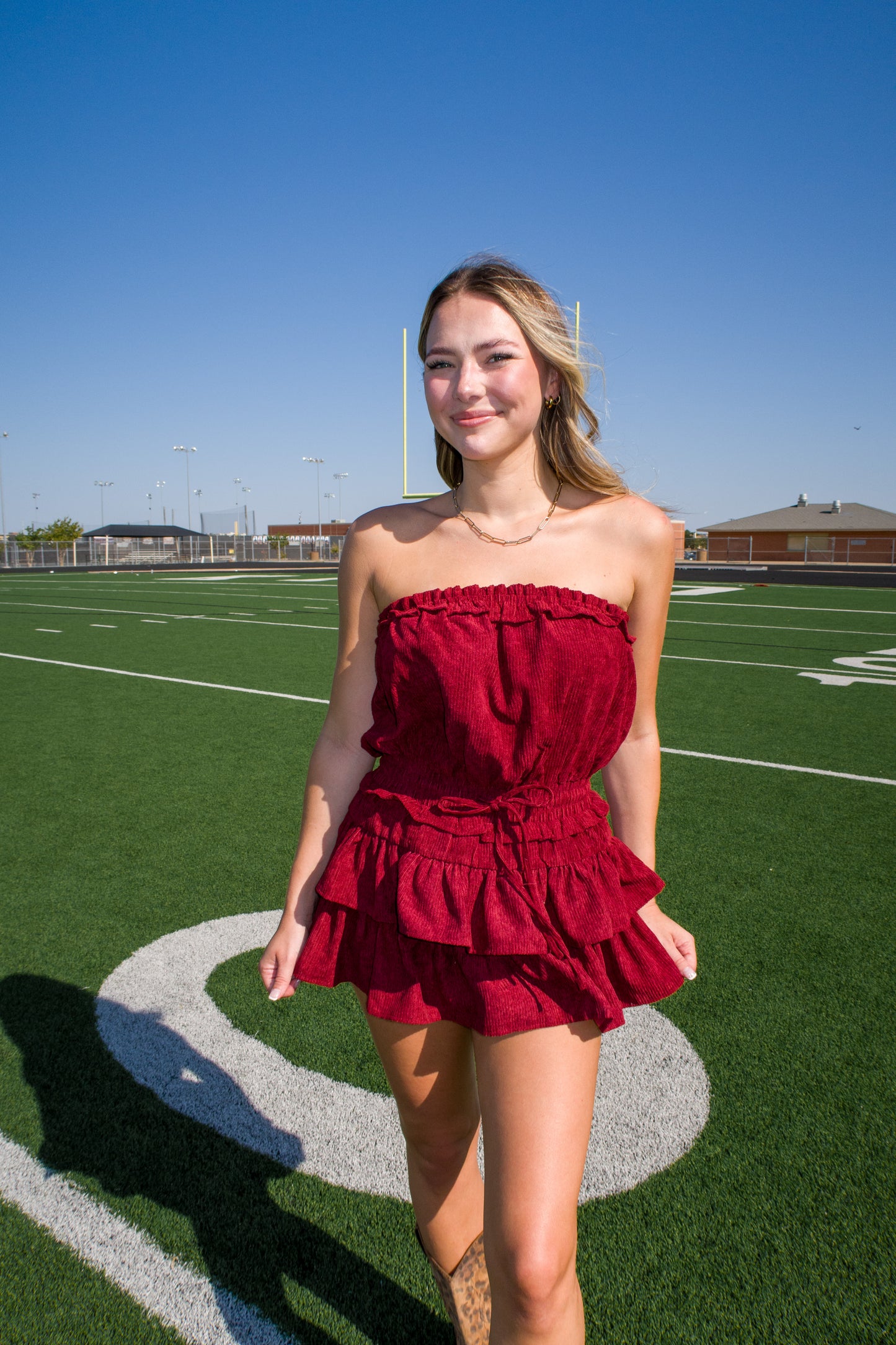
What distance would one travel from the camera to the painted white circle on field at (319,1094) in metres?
2.32

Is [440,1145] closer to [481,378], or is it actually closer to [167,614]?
[481,378]

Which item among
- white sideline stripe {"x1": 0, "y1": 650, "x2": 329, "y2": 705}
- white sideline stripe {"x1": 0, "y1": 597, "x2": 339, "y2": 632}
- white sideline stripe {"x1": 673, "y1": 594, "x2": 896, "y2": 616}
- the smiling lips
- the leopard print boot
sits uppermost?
the smiling lips

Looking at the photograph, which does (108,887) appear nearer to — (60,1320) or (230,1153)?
(230,1153)

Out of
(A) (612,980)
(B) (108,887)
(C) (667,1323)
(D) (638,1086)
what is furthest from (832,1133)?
(B) (108,887)

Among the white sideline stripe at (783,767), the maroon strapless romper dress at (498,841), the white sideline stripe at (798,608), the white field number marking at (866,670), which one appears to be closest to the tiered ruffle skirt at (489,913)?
the maroon strapless romper dress at (498,841)

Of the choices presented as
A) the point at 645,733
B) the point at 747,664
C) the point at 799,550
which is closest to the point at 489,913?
the point at 645,733

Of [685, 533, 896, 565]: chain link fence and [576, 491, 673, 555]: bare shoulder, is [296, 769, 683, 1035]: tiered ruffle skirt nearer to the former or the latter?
[576, 491, 673, 555]: bare shoulder

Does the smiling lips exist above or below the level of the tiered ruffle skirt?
above

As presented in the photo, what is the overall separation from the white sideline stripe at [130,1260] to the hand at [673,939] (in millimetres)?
1113

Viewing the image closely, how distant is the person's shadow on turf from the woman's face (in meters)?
1.75

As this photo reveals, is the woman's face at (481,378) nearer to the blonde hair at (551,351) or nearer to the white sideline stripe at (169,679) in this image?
the blonde hair at (551,351)

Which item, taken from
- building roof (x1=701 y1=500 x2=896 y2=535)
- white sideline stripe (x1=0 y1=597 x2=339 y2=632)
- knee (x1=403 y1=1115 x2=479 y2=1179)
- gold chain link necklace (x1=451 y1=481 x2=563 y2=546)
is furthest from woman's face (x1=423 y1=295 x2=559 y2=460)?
building roof (x1=701 y1=500 x2=896 y2=535)

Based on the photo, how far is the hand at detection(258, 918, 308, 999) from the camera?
1687 millimetres

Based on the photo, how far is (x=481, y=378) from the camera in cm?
166
